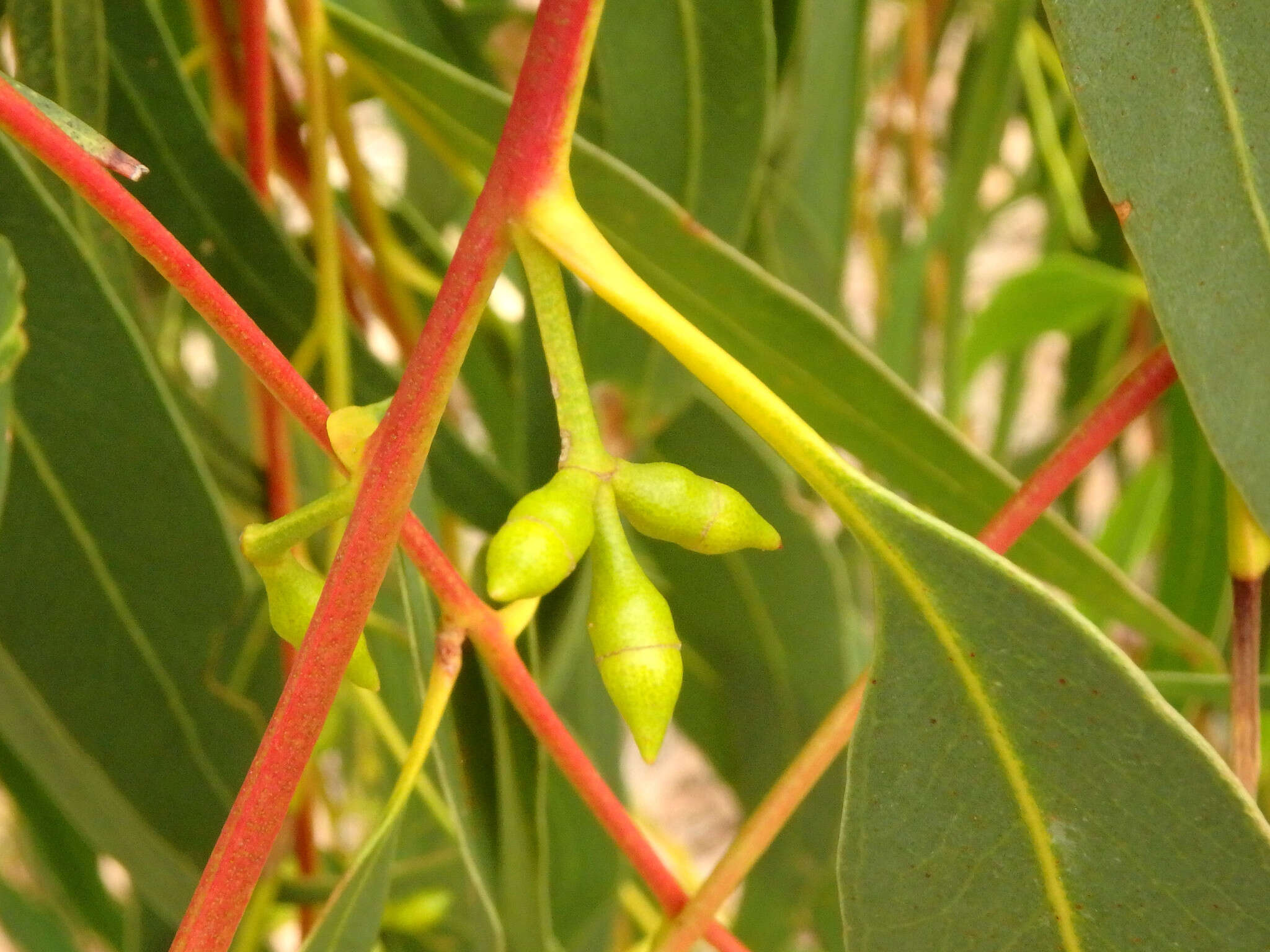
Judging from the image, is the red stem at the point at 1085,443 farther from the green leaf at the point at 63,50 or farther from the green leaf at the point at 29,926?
the green leaf at the point at 29,926

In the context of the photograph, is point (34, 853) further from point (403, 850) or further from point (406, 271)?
point (406, 271)

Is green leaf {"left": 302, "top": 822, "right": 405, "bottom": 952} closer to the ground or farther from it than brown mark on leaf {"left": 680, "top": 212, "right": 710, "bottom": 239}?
closer to the ground

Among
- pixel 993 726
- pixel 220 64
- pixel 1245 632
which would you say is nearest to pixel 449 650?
pixel 993 726

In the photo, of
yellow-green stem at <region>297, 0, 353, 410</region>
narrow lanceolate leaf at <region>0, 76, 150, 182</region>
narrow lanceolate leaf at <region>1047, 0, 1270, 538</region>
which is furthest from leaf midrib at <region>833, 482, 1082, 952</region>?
yellow-green stem at <region>297, 0, 353, 410</region>

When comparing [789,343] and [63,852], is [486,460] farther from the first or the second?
[63,852]

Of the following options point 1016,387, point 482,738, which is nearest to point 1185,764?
point 482,738

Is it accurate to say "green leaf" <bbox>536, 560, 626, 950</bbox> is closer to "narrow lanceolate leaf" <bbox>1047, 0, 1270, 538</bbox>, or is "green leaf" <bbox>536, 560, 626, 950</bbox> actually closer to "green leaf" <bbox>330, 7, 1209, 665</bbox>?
"green leaf" <bbox>330, 7, 1209, 665</bbox>

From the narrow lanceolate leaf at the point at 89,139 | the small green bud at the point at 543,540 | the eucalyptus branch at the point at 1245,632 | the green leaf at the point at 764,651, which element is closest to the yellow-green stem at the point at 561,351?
the small green bud at the point at 543,540
